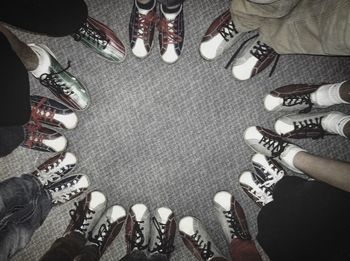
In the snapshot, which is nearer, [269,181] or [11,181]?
[11,181]

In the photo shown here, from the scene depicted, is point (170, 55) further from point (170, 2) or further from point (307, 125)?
point (307, 125)

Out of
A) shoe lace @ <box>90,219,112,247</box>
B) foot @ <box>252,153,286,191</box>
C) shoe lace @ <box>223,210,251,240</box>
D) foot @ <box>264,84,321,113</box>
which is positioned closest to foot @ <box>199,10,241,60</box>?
foot @ <box>264,84,321,113</box>

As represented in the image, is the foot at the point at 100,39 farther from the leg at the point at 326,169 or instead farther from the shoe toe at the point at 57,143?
the leg at the point at 326,169

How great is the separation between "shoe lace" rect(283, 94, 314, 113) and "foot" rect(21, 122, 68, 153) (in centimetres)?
Result: 125

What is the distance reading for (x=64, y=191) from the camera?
1.66m

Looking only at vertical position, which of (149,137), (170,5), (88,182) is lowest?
(88,182)

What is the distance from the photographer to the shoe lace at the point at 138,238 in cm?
163

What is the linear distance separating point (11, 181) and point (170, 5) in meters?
1.13

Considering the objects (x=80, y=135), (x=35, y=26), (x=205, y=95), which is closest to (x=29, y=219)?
(x=80, y=135)

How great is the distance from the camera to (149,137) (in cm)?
170

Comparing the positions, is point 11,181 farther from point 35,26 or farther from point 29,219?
point 35,26

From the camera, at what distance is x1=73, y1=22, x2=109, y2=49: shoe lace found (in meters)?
1.61

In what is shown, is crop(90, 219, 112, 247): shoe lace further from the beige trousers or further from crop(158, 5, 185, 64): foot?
the beige trousers

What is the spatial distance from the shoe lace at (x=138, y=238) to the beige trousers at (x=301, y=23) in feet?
3.92
